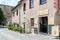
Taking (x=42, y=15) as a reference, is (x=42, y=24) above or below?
below

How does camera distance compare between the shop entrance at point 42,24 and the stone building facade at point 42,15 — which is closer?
the stone building facade at point 42,15

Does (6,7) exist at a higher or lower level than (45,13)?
higher

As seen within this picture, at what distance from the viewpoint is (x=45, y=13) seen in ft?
72.7

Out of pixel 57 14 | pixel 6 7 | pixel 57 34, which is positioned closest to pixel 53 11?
pixel 57 14

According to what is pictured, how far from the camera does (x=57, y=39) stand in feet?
54.3

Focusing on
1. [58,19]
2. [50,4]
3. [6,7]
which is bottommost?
[58,19]

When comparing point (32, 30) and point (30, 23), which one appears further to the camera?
point (30, 23)

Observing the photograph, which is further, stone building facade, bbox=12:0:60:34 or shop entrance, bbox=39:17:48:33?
shop entrance, bbox=39:17:48:33

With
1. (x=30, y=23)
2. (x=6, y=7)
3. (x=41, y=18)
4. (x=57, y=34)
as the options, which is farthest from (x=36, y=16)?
(x=6, y=7)

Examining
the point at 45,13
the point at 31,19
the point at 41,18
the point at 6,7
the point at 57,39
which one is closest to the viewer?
the point at 57,39

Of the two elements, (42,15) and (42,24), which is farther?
(42,24)

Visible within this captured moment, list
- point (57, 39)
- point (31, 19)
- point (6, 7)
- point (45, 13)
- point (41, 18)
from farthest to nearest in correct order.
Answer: point (6, 7) < point (31, 19) < point (41, 18) < point (45, 13) < point (57, 39)

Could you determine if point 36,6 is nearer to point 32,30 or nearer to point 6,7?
point 32,30

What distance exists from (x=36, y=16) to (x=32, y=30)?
2.37 meters
